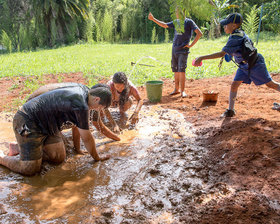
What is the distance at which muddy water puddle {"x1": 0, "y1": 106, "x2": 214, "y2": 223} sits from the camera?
225 cm

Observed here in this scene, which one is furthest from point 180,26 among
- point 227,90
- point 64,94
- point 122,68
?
point 122,68

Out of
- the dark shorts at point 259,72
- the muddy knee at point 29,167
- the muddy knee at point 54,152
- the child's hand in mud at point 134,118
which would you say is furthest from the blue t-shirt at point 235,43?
the muddy knee at point 29,167

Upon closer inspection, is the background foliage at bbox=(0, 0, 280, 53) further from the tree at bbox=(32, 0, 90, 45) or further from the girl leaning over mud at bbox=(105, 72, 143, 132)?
the girl leaning over mud at bbox=(105, 72, 143, 132)

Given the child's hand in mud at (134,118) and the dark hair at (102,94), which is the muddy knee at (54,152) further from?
the child's hand in mud at (134,118)

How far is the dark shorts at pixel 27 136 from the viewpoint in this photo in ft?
8.94

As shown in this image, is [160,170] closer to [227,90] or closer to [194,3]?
[194,3]

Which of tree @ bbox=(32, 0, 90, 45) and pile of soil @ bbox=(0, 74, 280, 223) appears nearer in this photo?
pile of soil @ bbox=(0, 74, 280, 223)

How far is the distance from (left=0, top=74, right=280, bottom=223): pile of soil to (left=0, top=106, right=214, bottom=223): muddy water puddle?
160 millimetres

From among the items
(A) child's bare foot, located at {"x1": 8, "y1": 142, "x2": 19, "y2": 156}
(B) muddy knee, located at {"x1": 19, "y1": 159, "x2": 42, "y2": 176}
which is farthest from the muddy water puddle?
(A) child's bare foot, located at {"x1": 8, "y1": 142, "x2": 19, "y2": 156}

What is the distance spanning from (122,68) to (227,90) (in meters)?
4.15

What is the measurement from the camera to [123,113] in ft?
15.8

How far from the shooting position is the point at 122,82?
392cm

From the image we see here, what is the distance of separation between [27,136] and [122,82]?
171 cm

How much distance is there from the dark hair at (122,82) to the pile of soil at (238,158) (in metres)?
Result: 1.20
